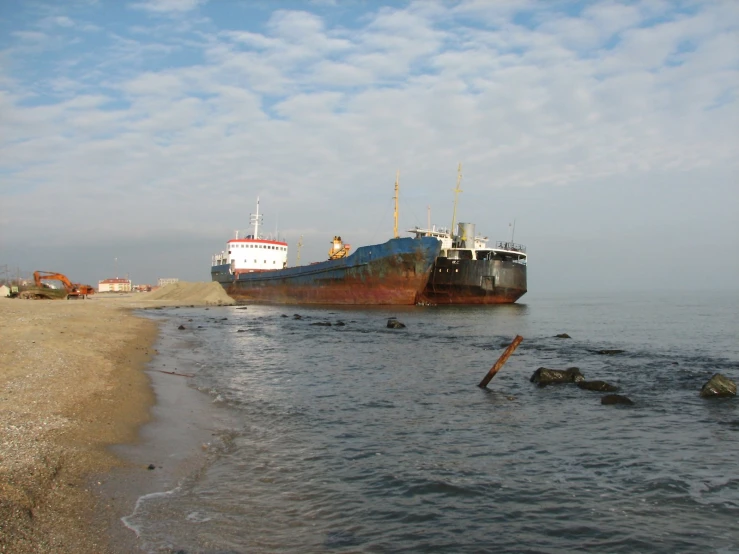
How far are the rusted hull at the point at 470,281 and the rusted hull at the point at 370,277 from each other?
374cm

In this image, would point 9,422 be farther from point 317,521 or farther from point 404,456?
point 404,456

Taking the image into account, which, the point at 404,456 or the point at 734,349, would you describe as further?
the point at 734,349

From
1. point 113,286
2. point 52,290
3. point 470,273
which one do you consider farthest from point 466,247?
point 113,286

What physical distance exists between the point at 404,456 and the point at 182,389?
5.98 metres

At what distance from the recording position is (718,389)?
10648 mm

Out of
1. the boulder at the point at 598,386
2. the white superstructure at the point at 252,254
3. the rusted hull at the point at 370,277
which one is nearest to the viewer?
the boulder at the point at 598,386

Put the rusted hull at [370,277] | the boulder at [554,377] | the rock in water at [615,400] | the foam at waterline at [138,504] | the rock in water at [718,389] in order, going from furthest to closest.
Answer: the rusted hull at [370,277]
the boulder at [554,377]
the rock in water at [718,389]
the rock in water at [615,400]
the foam at waterline at [138,504]

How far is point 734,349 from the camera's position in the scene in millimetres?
19172

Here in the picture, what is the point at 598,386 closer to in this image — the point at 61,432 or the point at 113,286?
the point at 61,432

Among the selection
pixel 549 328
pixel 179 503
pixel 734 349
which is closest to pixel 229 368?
pixel 179 503

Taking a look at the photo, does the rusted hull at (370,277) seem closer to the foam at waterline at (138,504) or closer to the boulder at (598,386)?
the boulder at (598,386)

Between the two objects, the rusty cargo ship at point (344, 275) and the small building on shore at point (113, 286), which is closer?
the rusty cargo ship at point (344, 275)

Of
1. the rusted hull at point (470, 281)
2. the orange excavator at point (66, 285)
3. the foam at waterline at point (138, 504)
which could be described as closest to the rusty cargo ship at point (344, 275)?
the rusted hull at point (470, 281)

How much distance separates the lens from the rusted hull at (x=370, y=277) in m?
40.5
